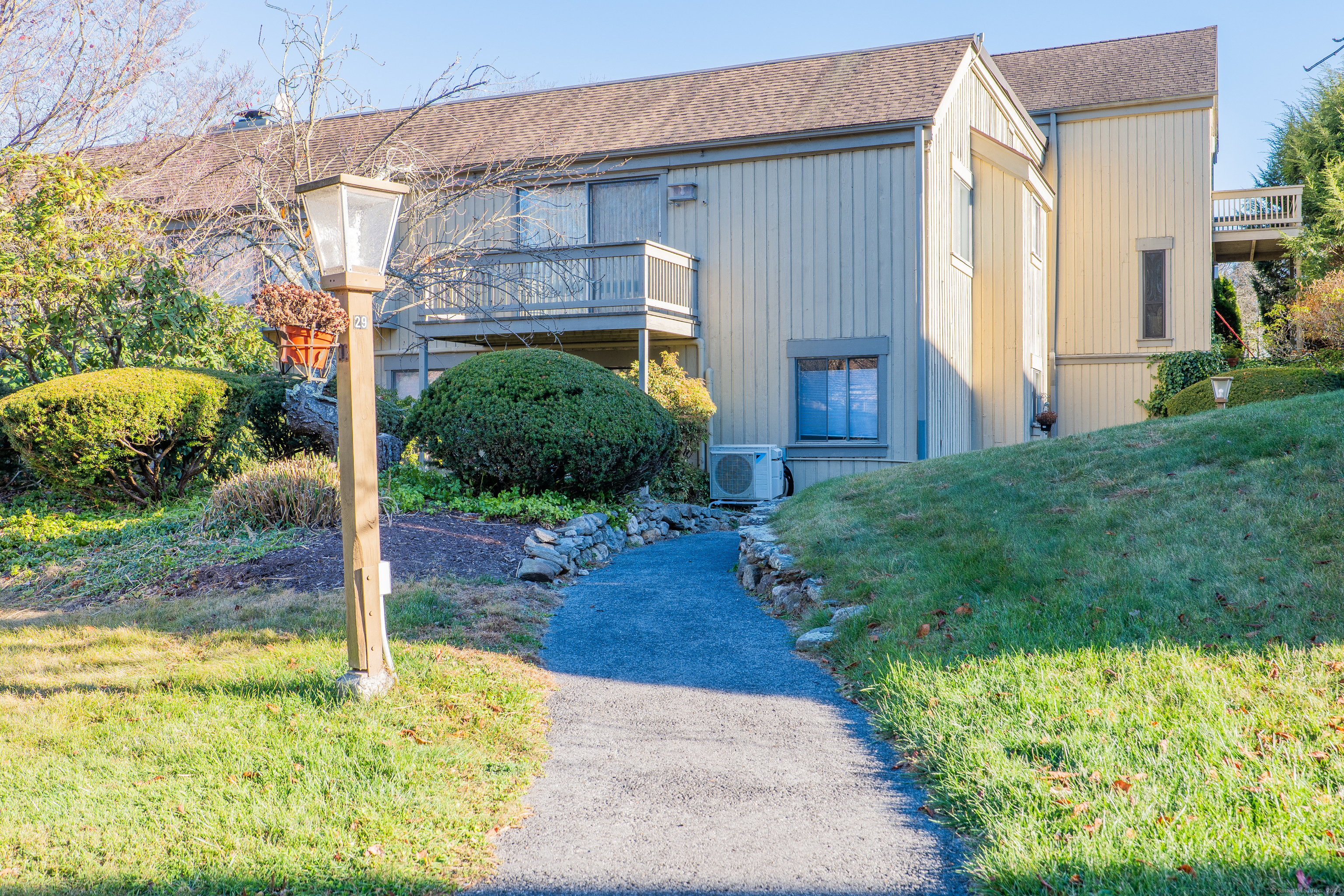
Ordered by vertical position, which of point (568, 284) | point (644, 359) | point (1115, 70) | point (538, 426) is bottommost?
point (538, 426)

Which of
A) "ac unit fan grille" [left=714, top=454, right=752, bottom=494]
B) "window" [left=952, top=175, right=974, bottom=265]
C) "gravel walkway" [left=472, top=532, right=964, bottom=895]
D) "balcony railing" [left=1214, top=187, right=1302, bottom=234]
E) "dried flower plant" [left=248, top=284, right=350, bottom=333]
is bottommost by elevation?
"gravel walkway" [left=472, top=532, right=964, bottom=895]

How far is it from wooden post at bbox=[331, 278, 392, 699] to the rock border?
3059 millimetres

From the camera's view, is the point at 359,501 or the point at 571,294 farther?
the point at 571,294

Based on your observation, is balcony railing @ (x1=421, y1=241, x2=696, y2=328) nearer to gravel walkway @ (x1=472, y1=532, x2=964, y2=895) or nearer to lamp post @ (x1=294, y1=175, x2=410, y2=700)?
gravel walkway @ (x1=472, y1=532, x2=964, y2=895)

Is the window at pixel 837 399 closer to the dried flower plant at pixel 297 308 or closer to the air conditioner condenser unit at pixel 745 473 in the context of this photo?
the air conditioner condenser unit at pixel 745 473

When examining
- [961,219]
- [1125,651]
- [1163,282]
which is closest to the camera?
[1125,651]

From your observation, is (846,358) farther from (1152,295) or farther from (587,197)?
(1152,295)

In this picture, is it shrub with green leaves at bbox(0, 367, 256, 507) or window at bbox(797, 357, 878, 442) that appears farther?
window at bbox(797, 357, 878, 442)

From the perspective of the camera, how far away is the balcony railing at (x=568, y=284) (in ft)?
45.0

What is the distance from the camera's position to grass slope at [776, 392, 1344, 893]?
3.05 m

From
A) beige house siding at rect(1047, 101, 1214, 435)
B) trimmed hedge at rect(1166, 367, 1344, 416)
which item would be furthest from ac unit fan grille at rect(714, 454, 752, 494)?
beige house siding at rect(1047, 101, 1214, 435)

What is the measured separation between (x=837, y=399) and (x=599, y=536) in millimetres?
6165

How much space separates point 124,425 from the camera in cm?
972

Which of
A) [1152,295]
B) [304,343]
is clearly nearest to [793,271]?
[304,343]
